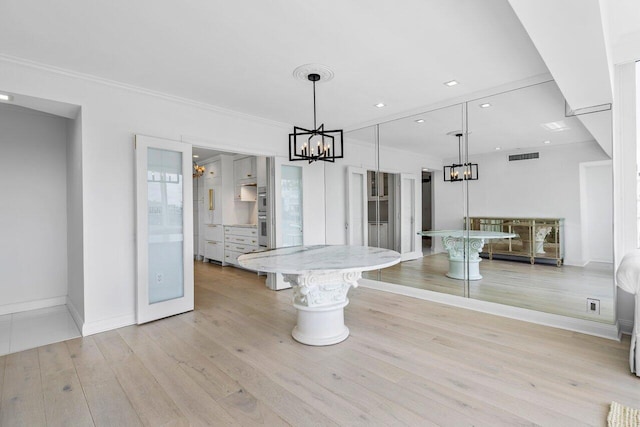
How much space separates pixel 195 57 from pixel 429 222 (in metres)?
3.41

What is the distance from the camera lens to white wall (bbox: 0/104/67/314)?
3711mm

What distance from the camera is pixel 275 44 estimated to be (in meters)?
2.54

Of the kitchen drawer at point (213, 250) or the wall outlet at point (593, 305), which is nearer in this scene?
the wall outlet at point (593, 305)

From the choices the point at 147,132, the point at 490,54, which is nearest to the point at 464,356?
the point at 490,54

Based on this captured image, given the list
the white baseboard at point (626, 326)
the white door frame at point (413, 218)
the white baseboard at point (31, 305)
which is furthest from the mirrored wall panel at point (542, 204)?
the white baseboard at point (31, 305)

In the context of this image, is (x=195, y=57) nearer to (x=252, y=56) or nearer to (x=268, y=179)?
(x=252, y=56)

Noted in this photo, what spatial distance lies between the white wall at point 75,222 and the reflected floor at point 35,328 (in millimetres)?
112

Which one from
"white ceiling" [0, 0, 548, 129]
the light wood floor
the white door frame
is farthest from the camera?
the white door frame

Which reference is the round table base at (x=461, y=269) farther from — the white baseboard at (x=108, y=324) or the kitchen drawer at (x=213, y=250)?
the kitchen drawer at (x=213, y=250)

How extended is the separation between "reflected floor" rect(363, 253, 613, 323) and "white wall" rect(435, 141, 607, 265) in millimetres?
182

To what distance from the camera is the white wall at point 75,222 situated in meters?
3.13

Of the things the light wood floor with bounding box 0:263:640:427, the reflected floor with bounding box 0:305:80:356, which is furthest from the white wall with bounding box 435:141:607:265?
the reflected floor with bounding box 0:305:80:356

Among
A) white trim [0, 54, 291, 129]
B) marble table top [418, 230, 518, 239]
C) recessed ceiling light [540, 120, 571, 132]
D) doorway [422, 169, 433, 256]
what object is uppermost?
white trim [0, 54, 291, 129]

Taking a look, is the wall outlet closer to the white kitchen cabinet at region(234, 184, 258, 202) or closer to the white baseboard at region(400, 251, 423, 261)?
the white baseboard at region(400, 251, 423, 261)
